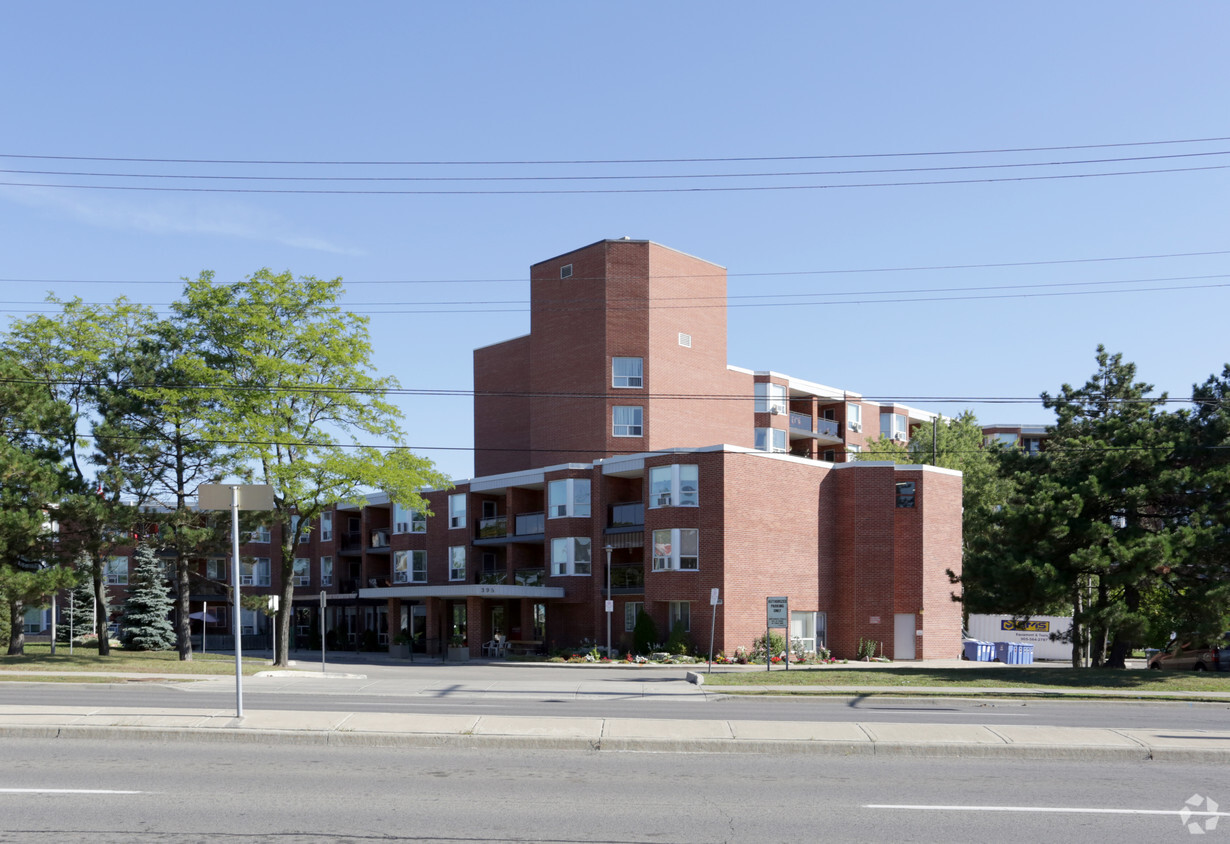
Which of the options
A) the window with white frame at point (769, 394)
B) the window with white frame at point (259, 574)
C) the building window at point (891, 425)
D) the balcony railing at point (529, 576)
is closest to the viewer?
the balcony railing at point (529, 576)

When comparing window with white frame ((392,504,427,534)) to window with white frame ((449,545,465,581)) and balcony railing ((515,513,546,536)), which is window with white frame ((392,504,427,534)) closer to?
window with white frame ((449,545,465,581))

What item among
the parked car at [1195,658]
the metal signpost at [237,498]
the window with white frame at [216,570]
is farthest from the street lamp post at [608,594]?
the window with white frame at [216,570]

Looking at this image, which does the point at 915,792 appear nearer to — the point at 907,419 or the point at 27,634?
the point at 27,634

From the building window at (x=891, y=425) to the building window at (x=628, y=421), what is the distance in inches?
1504

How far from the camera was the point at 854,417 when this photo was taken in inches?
3236

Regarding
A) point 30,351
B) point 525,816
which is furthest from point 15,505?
point 525,816

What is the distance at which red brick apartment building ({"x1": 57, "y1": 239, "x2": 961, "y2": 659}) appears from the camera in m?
46.1

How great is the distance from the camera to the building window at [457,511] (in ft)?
187

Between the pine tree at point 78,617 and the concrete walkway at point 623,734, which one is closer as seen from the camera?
the concrete walkway at point 623,734

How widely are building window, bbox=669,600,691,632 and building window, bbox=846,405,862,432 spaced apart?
38.5 m

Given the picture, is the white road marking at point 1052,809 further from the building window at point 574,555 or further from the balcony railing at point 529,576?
the balcony railing at point 529,576

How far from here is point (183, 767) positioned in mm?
12117

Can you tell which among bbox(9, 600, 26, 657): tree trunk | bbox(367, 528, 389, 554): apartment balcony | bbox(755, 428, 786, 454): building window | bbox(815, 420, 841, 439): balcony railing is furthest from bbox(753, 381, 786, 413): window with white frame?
bbox(9, 600, 26, 657): tree trunk

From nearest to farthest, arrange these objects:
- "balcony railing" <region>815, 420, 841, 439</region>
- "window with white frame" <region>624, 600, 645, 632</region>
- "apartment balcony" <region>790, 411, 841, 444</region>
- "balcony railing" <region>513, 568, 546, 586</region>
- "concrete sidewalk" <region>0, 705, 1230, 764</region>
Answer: "concrete sidewalk" <region>0, 705, 1230, 764</region> < "window with white frame" <region>624, 600, 645, 632</region> < "balcony railing" <region>513, 568, 546, 586</region> < "apartment balcony" <region>790, 411, 841, 444</region> < "balcony railing" <region>815, 420, 841, 439</region>
